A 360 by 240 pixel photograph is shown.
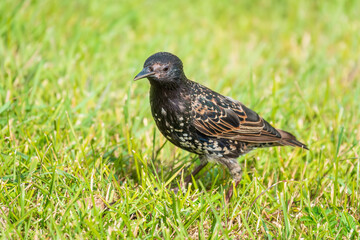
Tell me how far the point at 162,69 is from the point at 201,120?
23.8 inches

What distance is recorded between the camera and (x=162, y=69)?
3.97m

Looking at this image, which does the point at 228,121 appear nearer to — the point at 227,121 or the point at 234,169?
the point at 227,121

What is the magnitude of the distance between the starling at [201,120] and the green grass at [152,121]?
0.24 m

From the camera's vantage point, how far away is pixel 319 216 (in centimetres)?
391

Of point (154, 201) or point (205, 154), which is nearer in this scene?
point (154, 201)

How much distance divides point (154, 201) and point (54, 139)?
125 centimetres

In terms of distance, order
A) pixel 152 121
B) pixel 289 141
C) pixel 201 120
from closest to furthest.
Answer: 1. pixel 201 120
2. pixel 289 141
3. pixel 152 121

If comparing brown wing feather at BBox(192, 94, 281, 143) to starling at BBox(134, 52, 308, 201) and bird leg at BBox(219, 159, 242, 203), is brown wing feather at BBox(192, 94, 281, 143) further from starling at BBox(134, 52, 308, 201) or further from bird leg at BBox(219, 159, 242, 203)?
bird leg at BBox(219, 159, 242, 203)

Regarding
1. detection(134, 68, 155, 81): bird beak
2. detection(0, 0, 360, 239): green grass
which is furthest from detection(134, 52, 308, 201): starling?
detection(0, 0, 360, 239): green grass

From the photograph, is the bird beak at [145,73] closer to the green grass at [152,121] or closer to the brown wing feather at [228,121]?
the brown wing feather at [228,121]

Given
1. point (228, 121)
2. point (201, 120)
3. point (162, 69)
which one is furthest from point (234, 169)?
point (162, 69)

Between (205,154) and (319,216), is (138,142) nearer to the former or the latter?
(205,154)

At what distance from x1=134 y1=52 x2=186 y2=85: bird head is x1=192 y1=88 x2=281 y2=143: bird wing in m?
0.35

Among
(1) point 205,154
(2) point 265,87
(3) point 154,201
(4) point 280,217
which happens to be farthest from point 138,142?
(2) point 265,87
